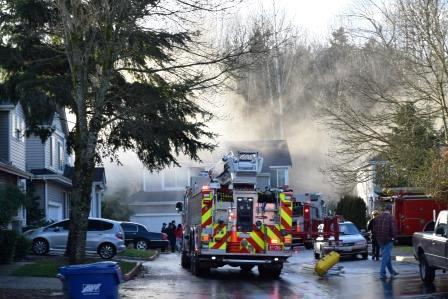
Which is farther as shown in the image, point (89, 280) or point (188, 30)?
point (188, 30)

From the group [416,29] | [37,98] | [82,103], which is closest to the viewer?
[82,103]

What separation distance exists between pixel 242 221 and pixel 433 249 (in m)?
5.28

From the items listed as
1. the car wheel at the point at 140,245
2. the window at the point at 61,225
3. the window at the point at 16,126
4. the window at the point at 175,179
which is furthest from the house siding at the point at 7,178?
the window at the point at 175,179

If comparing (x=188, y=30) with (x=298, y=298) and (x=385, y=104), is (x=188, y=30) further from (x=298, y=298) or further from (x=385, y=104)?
(x=385, y=104)

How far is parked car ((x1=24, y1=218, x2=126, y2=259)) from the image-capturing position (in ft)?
90.4

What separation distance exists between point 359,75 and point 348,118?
5.59ft

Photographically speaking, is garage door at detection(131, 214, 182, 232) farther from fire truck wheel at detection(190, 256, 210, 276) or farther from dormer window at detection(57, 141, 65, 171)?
fire truck wheel at detection(190, 256, 210, 276)

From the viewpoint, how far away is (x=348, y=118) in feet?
92.7

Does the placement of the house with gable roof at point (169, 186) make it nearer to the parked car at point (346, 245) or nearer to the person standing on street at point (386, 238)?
the parked car at point (346, 245)

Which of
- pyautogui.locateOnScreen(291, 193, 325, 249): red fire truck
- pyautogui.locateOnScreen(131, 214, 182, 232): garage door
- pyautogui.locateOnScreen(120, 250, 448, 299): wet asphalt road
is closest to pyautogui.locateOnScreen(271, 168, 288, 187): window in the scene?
pyautogui.locateOnScreen(131, 214, 182, 232): garage door

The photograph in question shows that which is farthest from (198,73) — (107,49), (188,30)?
(107,49)

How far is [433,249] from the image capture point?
52.6 feet

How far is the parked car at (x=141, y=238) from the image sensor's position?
36.8m

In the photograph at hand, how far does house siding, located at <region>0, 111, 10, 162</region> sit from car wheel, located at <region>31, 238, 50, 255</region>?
3.83 m
